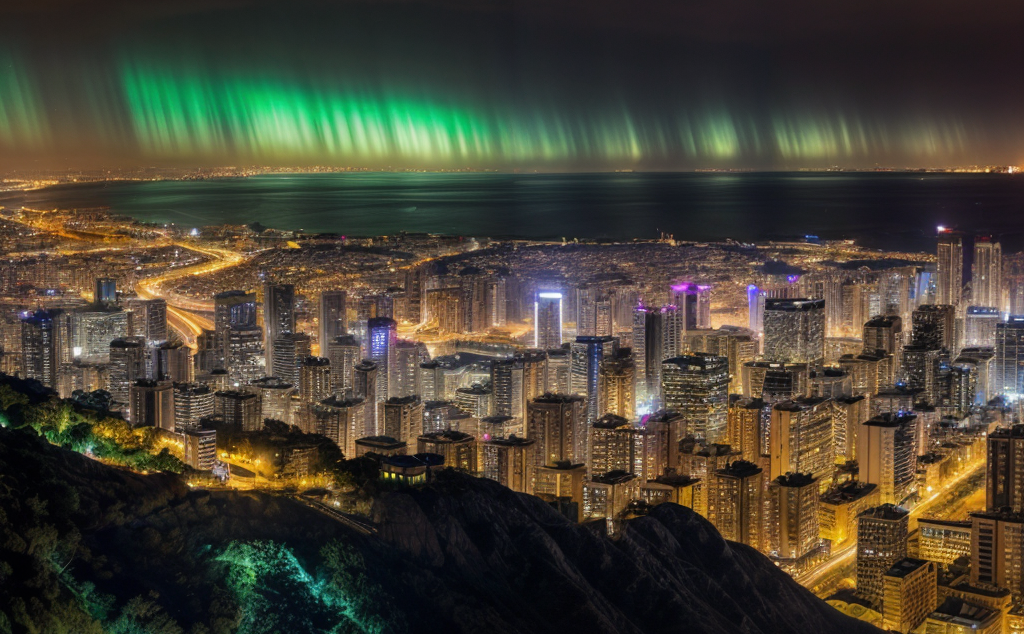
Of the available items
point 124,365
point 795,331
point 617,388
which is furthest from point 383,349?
point 795,331

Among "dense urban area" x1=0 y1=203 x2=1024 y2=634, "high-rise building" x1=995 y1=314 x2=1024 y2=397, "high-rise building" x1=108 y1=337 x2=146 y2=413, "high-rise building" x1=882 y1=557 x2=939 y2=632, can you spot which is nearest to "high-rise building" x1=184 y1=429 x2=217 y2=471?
"dense urban area" x1=0 y1=203 x2=1024 y2=634

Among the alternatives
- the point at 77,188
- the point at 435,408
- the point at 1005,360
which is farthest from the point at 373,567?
the point at 1005,360

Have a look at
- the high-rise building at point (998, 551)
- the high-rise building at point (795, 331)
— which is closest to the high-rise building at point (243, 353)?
the high-rise building at point (795, 331)

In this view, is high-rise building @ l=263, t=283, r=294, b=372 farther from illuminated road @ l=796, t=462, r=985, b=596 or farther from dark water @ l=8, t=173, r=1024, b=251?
illuminated road @ l=796, t=462, r=985, b=596

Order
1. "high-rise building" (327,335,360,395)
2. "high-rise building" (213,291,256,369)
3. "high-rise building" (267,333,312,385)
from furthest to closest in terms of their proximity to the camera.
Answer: "high-rise building" (213,291,256,369) < "high-rise building" (267,333,312,385) < "high-rise building" (327,335,360,395)

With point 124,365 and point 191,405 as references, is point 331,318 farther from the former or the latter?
point 191,405

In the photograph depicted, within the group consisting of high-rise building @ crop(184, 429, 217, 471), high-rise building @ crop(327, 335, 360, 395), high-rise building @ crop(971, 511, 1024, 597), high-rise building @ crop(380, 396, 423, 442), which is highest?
high-rise building @ crop(327, 335, 360, 395)
